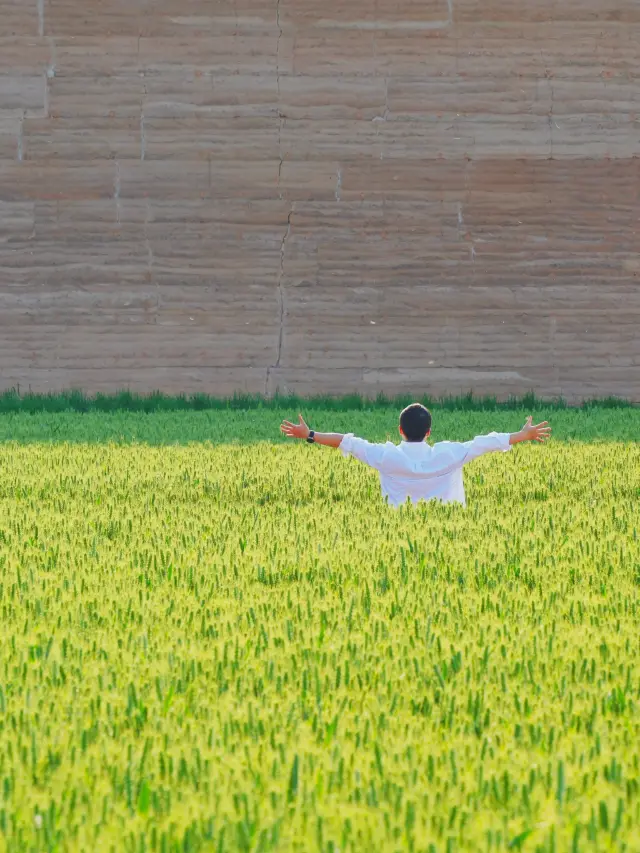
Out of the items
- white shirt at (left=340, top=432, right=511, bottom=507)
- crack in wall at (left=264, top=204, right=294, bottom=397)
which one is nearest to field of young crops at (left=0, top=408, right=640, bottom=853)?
white shirt at (left=340, top=432, right=511, bottom=507)

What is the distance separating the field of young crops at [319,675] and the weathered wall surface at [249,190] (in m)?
7.62

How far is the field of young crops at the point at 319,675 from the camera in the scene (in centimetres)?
233

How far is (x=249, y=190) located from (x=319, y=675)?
11373mm

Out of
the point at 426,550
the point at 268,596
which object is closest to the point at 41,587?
the point at 268,596

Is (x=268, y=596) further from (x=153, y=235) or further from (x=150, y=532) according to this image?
(x=153, y=235)

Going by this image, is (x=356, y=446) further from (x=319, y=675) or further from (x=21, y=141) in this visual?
(x=21, y=141)

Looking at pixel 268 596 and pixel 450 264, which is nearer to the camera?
pixel 268 596

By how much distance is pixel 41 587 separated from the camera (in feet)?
14.1

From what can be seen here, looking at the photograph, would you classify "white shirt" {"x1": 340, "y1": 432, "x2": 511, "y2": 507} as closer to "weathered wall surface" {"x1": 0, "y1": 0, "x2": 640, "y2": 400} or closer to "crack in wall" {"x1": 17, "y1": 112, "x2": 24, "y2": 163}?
"weathered wall surface" {"x1": 0, "y1": 0, "x2": 640, "y2": 400}

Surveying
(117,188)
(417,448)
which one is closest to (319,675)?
(417,448)

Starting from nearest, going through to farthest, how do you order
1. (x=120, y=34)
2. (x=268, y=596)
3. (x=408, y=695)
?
(x=408, y=695)
(x=268, y=596)
(x=120, y=34)

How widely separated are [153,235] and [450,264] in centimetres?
336

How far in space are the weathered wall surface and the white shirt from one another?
808 cm

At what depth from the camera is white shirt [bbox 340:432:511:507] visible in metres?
5.71
